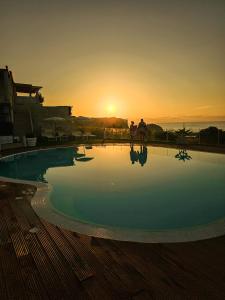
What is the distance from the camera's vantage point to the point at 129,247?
11.8 ft

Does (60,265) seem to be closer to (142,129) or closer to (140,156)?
(140,156)

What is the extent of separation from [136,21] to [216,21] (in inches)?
205

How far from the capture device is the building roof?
25.9m

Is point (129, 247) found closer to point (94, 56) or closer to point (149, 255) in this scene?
point (149, 255)

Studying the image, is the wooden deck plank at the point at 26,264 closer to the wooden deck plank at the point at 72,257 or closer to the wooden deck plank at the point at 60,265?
the wooden deck plank at the point at 60,265

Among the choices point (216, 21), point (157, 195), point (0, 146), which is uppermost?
point (216, 21)

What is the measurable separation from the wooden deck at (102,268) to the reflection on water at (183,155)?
10.5 meters

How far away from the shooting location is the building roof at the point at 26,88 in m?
25.9

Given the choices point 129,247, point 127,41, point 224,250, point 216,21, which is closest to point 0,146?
point 127,41

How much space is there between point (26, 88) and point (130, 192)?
2427 centimetres

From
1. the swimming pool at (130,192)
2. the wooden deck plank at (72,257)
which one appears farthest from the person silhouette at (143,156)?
the wooden deck plank at (72,257)

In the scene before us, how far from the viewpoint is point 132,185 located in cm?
888

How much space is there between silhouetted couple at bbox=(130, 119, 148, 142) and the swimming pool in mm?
6150

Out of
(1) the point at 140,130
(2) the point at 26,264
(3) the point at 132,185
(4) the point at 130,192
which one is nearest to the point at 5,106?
(1) the point at 140,130
